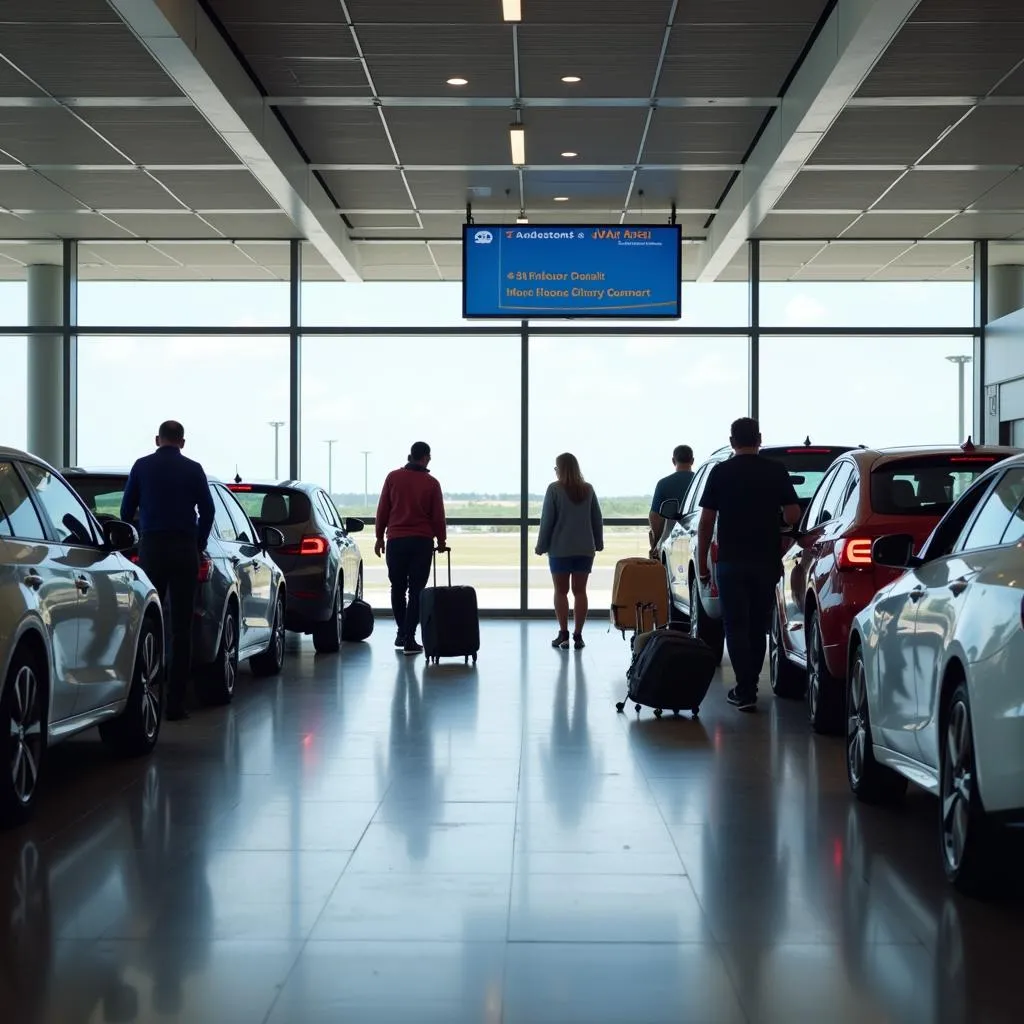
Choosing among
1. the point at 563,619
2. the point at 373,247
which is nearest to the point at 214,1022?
the point at 563,619

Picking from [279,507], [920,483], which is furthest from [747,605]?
[279,507]

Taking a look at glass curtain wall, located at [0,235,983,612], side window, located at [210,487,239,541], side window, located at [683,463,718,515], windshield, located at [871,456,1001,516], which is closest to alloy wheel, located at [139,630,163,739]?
side window, located at [210,487,239,541]

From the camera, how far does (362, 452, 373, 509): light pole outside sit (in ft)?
63.1

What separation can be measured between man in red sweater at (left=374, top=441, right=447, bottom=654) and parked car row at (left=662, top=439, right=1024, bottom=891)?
400cm

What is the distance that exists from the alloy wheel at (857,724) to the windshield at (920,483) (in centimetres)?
165

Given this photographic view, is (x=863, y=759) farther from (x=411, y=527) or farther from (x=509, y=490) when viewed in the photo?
(x=509, y=490)

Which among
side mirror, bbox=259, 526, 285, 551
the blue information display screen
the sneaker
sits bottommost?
the sneaker

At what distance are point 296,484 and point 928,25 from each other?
6.19 meters

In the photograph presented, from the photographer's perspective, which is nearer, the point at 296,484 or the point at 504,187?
the point at 296,484

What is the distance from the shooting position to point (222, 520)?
410 inches

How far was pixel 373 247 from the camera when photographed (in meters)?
18.5

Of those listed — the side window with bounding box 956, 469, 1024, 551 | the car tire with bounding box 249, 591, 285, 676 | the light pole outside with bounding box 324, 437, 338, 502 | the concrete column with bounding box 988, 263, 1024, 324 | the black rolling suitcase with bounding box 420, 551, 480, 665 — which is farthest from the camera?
the light pole outside with bounding box 324, 437, 338, 502

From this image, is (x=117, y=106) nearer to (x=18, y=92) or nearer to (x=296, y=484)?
(x=18, y=92)

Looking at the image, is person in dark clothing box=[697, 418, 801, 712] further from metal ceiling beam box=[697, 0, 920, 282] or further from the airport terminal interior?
metal ceiling beam box=[697, 0, 920, 282]
